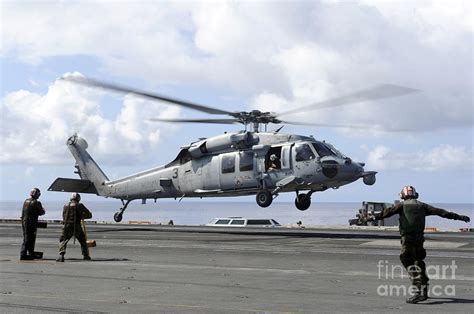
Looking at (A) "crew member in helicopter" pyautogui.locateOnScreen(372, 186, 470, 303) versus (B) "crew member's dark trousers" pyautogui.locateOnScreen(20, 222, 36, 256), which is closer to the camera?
(A) "crew member in helicopter" pyautogui.locateOnScreen(372, 186, 470, 303)

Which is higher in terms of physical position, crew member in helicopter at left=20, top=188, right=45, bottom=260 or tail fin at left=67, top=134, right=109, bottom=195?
tail fin at left=67, top=134, right=109, bottom=195

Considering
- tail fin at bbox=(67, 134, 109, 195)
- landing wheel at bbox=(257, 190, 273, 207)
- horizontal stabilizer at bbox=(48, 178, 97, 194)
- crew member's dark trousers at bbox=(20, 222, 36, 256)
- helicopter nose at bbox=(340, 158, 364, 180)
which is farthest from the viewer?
tail fin at bbox=(67, 134, 109, 195)

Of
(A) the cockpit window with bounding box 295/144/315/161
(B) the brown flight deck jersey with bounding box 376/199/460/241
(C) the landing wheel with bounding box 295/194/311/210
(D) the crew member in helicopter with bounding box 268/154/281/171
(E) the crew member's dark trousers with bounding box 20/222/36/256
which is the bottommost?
(E) the crew member's dark trousers with bounding box 20/222/36/256

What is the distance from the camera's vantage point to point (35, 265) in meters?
17.6

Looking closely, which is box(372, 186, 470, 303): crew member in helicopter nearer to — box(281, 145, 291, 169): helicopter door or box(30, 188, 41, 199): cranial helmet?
box(30, 188, 41, 199): cranial helmet

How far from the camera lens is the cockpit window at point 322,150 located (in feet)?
100

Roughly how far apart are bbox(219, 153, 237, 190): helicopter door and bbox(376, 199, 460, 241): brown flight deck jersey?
67.9 feet

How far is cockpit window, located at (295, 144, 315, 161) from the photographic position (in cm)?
3066

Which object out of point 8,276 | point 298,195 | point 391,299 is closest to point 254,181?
point 298,195

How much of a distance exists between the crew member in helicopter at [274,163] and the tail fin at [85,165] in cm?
1269

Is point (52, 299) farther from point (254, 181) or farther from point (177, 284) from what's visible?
point (254, 181)

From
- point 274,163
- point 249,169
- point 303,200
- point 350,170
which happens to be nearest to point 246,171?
point 249,169

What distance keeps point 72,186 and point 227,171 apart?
12.5 meters

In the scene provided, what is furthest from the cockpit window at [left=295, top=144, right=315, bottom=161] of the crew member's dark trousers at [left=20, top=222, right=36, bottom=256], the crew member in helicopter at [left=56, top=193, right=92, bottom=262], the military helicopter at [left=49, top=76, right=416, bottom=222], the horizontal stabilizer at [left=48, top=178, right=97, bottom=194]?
the horizontal stabilizer at [left=48, top=178, right=97, bottom=194]
